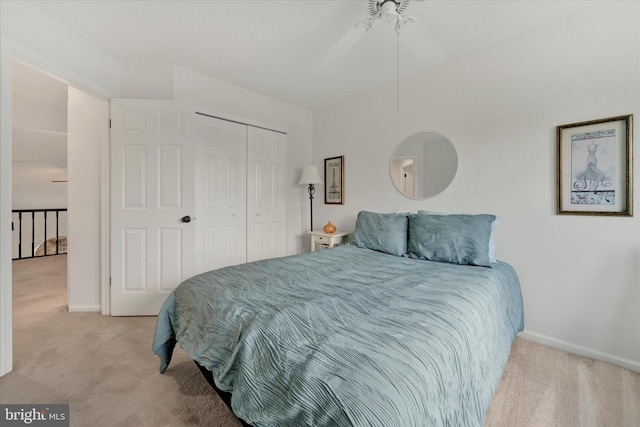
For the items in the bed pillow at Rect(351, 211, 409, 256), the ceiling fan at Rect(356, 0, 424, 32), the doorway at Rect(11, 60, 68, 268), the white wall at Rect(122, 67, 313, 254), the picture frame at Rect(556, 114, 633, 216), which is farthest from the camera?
the doorway at Rect(11, 60, 68, 268)

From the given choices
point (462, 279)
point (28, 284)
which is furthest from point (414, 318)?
point (28, 284)

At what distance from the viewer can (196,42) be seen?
8.04 ft

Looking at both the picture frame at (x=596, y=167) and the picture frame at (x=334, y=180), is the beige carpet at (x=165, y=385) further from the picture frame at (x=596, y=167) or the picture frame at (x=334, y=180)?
the picture frame at (x=334, y=180)

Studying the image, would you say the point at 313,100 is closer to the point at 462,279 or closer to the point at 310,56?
the point at 310,56


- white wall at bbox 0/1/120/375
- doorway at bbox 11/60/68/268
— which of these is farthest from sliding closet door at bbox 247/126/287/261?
doorway at bbox 11/60/68/268

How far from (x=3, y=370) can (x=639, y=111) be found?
4.53 metres

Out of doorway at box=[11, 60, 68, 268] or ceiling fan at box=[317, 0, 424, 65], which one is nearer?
ceiling fan at box=[317, 0, 424, 65]

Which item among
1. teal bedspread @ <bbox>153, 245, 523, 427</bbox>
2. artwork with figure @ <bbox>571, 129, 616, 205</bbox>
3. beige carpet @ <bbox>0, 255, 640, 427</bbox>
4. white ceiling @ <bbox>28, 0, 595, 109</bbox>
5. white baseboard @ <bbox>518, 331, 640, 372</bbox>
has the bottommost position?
beige carpet @ <bbox>0, 255, 640, 427</bbox>

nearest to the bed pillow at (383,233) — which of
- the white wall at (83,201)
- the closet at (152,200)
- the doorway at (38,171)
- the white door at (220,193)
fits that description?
the white door at (220,193)

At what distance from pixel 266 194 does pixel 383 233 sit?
1838 millimetres

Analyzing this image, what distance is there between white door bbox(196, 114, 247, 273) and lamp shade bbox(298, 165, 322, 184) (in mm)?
795

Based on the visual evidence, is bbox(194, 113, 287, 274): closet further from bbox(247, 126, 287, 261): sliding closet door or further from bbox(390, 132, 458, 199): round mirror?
bbox(390, 132, 458, 199): round mirror

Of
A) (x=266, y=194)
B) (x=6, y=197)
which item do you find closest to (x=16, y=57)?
(x=6, y=197)

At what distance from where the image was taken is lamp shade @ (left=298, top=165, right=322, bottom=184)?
147 inches
